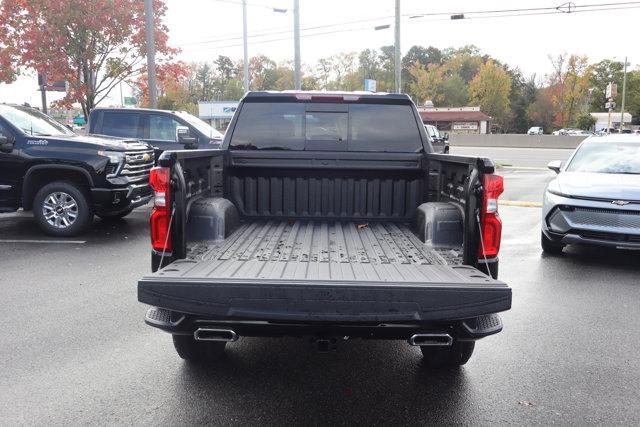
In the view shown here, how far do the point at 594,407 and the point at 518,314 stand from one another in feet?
6.28

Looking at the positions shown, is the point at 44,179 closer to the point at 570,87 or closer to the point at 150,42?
the point at 150,42

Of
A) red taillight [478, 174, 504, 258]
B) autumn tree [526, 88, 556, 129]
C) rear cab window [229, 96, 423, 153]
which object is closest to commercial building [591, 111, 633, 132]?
autumn tree [526, 88, 556, 129]

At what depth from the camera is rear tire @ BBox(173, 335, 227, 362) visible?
4.04 m

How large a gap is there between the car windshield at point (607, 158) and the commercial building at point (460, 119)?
68114 mm

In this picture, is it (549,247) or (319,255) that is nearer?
(319,255)

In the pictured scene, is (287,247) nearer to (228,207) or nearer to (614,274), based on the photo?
(228,207)

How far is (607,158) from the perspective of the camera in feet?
28.3

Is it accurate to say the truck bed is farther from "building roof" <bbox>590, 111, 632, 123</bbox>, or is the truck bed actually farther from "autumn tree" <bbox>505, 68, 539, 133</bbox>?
"autumn tree" <bbox>505, 68, 539, 133</bbox>

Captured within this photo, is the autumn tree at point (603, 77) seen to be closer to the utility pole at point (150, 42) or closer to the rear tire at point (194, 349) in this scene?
the utility pole at point (150, 42)

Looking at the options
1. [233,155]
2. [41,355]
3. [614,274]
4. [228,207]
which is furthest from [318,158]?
[614,274]

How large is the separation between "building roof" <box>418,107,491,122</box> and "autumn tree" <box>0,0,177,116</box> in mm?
62069

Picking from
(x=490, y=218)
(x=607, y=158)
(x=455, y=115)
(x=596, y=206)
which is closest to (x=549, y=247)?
(x=596, y=206)

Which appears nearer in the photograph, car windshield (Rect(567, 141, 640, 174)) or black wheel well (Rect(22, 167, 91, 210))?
car windshield (Rect(567, 141, 640, 174))

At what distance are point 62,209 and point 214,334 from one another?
6.77 m
